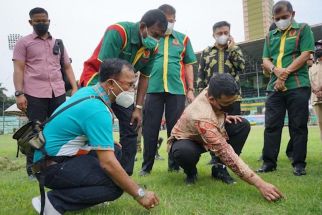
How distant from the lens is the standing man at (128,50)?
10.9ft

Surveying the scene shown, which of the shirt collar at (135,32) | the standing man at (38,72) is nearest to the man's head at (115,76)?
the shirt collar at (135,32)

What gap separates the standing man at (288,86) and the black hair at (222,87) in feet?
4.76

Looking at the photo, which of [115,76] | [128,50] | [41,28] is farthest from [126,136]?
[41,28]

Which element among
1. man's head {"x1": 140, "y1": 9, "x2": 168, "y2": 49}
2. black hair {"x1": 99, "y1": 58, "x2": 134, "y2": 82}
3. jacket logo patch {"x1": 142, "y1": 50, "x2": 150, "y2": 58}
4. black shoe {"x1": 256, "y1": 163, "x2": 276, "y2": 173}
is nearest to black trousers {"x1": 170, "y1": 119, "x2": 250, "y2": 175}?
black shoe {"x1": 256, "y1": 163, "x2": 276, "y2": 173}

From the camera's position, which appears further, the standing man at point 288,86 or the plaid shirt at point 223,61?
the plaid shirt at point 223,61

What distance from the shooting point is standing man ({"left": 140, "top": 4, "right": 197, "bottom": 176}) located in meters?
4.52

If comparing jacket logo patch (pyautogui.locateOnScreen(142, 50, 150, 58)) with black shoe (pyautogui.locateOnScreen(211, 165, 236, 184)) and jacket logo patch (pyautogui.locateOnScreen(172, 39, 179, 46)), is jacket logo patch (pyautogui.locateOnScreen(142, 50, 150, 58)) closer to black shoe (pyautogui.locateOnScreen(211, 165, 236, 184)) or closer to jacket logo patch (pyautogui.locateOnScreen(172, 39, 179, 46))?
jacket logo patch (pyautogui.locateOnScreen(172, 39, 179, 46))

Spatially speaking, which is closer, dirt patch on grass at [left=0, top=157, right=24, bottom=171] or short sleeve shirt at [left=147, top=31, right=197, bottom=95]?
short sleeve shirt at [left=147, top=31, right=197, bottom=95]

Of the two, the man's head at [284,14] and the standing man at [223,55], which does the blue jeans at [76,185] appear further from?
the man's head at [284,14]

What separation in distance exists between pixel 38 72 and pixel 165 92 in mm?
1618

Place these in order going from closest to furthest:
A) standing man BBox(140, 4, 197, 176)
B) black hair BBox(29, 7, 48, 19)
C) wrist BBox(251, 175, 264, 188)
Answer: wrist BBox(251, 175, 264, 188)
standing man BBox(140, 4, 197, 176)
black hair BBox(29, 7, 48, 19)

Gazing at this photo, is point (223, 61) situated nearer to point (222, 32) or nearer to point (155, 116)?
point (222, 32)

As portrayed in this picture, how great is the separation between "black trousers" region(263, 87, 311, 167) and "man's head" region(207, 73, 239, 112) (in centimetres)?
145

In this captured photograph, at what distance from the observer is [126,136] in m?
3.71
